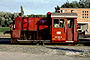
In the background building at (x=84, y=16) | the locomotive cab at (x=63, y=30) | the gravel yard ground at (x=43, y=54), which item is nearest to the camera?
the gravel yard ground at (x=43, y=54)

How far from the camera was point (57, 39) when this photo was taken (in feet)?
53.5

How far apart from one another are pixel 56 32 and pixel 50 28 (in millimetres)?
720

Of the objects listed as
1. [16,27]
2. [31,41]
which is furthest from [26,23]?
[31,41]

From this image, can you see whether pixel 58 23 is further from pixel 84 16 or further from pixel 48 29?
pixel 84 16

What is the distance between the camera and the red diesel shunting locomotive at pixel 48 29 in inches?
641

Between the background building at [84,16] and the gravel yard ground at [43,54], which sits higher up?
the background building at [84,16]

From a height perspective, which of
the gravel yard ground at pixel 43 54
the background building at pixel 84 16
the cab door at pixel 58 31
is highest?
the background building at pixel 84 16

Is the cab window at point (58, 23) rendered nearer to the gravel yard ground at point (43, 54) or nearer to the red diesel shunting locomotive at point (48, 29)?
the red diesel shunting locomotive at point (48, 29)

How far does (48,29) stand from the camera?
57.0 feet

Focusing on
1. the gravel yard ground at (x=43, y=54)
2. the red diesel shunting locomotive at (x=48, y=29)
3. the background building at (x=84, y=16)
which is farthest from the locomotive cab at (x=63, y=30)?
the background building at (x=84, y=16)

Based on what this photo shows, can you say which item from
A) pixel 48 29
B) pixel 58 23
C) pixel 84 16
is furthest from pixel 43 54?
pixel 84 16

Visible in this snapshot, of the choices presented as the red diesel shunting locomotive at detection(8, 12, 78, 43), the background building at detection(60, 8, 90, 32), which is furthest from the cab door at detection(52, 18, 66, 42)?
the background building at detection(60, 8, 90, 32)

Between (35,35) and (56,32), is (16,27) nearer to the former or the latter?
(35,35)

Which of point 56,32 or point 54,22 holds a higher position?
point 54,22
